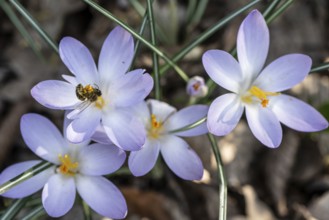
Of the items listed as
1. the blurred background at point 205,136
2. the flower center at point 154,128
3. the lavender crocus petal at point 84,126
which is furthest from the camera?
the blurred background at point 205,136

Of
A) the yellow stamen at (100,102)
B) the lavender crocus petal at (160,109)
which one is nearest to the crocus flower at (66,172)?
the yellow stamen at (100,102)

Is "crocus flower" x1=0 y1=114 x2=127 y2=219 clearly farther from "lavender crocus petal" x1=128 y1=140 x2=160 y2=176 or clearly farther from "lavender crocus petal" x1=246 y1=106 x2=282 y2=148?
"lavender crocus petal" x1=246 y1=106 x2=282 y2=148

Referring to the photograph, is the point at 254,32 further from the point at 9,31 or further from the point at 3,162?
the point at 9,31

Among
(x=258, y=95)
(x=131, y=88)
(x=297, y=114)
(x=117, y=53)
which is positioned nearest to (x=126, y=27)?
(x=117, y=53)

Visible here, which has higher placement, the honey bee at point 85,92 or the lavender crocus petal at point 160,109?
the honey bee at point 85,92

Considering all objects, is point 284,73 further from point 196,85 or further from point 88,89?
point 88,89

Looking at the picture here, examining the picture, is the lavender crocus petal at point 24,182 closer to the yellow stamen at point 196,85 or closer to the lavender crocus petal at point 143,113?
the lavender crocus petal at point 143,113
